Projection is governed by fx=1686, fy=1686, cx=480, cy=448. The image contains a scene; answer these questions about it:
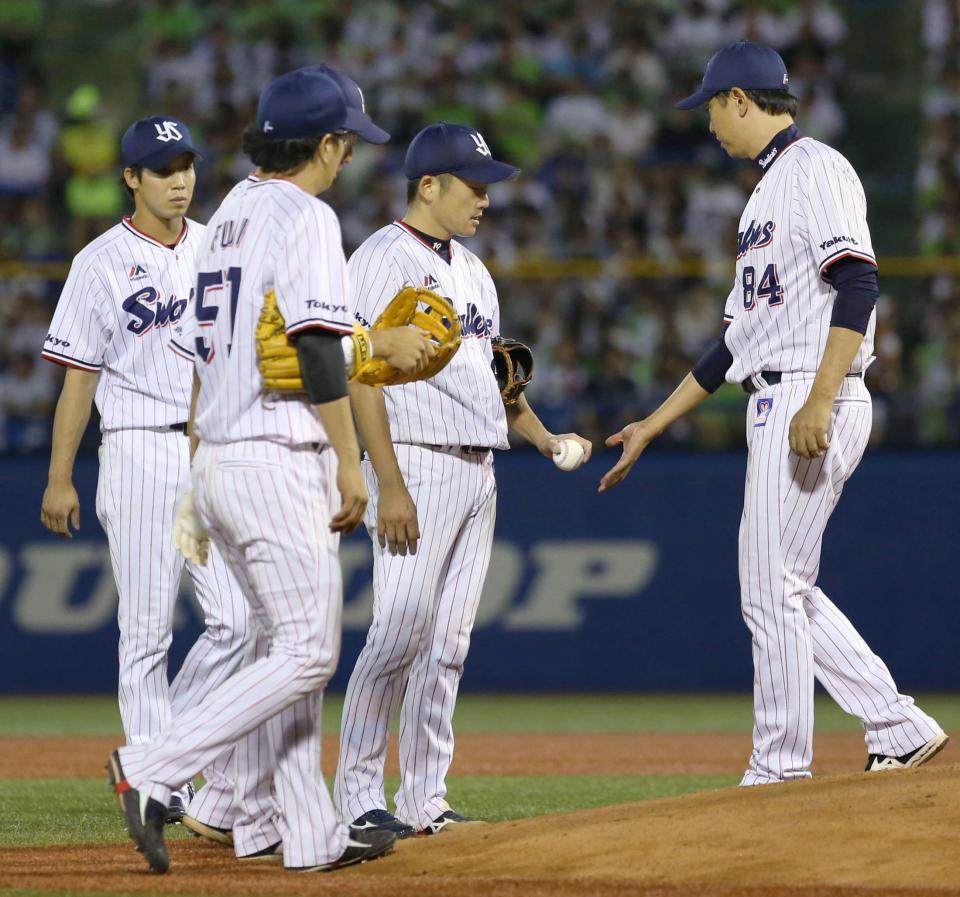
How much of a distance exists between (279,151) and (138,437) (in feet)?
6.02

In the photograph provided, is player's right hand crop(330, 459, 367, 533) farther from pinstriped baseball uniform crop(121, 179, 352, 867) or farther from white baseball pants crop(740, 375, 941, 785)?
white baseball pants crop(740, 375, 941, 785)

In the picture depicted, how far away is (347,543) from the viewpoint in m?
11.0

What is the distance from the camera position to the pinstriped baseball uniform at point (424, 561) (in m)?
5.16

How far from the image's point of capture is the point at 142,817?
418cm

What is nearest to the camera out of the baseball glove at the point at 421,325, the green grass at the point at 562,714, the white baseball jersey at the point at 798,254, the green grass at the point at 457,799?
the baseball glove at the point at 421,325

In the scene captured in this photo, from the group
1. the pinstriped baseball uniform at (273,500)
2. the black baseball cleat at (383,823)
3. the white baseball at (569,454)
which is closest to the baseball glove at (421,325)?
the pinstriped baseball uniform at (273,500)

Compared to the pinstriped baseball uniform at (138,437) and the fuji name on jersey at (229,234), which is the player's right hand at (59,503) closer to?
the pinstriped baseball uniform at (138,437)

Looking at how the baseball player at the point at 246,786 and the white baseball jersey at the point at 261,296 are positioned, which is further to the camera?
the baseball player at the point at 246,786

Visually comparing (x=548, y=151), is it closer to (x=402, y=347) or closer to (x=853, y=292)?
(x=853, y=292)

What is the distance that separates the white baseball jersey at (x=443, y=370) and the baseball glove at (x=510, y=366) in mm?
180

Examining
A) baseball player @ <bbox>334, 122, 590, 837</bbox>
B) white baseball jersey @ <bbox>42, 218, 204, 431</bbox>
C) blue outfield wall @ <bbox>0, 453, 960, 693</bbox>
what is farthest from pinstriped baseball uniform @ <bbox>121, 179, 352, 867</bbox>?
blue outfield wall @ <bbox>0, 453, 960, 693</bbox>

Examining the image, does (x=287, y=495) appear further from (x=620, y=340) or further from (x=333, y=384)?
(x=620, y=340)

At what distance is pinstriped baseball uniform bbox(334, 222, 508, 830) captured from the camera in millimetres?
5164

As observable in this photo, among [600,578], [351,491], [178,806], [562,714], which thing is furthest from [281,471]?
[600,578]
